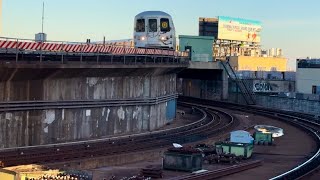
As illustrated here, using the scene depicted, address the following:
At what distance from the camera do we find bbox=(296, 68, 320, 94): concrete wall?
66.2 m

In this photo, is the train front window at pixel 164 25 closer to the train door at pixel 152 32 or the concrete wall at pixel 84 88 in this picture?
the train door at pixel 152 32

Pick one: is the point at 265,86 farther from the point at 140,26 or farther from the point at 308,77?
the point at 140,26

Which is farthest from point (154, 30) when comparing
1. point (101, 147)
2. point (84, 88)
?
point (101, 147)

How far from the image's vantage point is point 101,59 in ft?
102

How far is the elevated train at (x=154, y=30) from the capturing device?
44594mm

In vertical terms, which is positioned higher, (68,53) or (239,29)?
(239,29)

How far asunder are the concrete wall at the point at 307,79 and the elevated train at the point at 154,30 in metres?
27.4

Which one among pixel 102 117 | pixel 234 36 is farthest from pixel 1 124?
pixel 234 36

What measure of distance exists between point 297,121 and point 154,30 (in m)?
15.2

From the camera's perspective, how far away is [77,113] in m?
29.7

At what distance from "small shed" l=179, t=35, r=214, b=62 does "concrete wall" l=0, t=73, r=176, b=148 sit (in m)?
30.4

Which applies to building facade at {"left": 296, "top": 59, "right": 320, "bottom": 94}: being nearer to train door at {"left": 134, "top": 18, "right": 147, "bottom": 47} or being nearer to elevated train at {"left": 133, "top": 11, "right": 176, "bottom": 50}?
elevated train at {"left": 133, "top": 11, "right": 176, "bottom": 50}

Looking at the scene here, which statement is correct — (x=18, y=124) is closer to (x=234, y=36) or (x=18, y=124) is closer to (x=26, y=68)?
(x=26, y=68)

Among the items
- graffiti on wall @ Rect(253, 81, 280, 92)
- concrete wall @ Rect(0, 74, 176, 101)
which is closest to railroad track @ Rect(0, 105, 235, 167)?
concrete wall @ Rect(0, 74, 176, 101)
